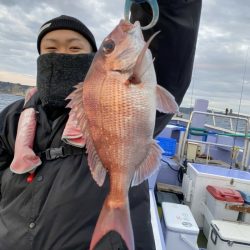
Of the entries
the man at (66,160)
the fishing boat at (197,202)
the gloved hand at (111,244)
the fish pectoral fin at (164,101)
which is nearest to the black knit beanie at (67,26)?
the man at (66,160)

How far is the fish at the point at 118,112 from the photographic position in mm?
1172

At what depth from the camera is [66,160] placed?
1.87m


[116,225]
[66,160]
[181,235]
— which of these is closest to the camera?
[116,225]

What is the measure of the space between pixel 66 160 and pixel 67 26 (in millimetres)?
899

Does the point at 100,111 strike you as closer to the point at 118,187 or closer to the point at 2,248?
the point at 118,187

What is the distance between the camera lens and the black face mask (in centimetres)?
200

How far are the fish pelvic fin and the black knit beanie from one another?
135cm

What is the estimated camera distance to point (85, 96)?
1.18 m

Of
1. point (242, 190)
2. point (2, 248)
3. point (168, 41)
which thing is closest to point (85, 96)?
point (168, 41)

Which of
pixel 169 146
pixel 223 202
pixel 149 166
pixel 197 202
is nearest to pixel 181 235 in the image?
pixel 223 202

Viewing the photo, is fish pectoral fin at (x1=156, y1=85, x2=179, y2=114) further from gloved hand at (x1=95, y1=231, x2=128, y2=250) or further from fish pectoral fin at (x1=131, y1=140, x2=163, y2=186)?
gloved hand at (x1=95, y1=231, x2=128, y2=250)

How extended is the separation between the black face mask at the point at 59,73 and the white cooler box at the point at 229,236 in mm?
2394

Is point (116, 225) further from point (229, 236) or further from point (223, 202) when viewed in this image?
point (223, 202)

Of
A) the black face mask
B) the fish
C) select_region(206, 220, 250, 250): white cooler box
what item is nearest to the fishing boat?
select_region(206, 220, 250, 250): white cooler box
